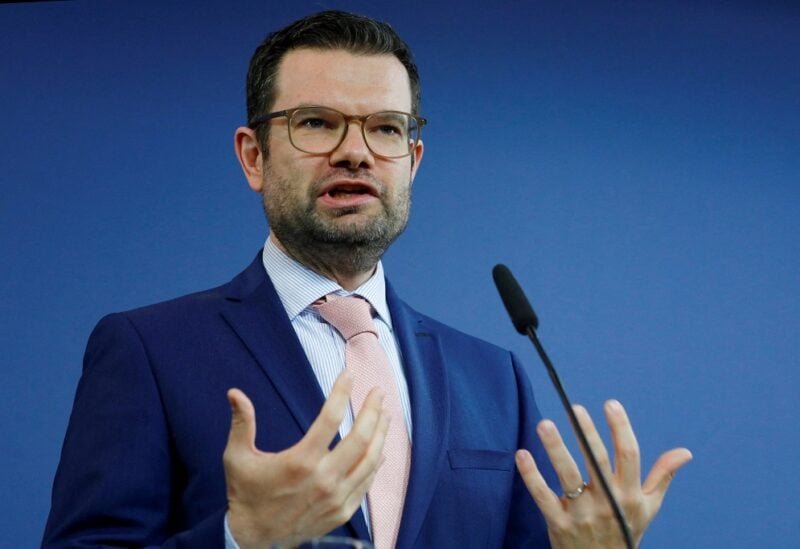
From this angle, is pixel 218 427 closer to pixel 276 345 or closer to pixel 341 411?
pixel 276 345

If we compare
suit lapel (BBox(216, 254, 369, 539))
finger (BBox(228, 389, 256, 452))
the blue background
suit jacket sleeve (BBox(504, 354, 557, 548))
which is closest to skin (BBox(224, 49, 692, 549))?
finger (BBox(228, 389, 256, 452))

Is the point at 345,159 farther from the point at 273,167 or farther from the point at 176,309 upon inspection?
the point at 176,309

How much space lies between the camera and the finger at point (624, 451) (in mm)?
1304

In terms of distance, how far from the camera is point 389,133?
164 centimetres

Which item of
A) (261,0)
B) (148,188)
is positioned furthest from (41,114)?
(261,0)

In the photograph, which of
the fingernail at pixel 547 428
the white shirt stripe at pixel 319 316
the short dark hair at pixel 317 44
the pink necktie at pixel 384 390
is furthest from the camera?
the short dark hair at pixel 317 44

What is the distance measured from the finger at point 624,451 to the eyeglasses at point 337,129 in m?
0.53

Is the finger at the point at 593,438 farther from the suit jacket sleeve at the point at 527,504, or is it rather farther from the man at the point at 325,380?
the suit jacket sleeve at the point at 527,504

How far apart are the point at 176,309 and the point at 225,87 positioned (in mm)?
990

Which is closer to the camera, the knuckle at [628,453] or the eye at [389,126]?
the knuckle at [628,453]

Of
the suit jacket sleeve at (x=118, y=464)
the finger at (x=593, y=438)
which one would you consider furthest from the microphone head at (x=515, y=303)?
the suit jacket sleeve at (x=118, y=464)

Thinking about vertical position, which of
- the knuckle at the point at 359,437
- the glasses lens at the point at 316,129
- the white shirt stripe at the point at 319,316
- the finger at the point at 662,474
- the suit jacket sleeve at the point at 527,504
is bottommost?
the suit jacket sleeve at the point at 527,504

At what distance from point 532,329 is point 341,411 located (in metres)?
0.26

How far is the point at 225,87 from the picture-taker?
96.2 inches
